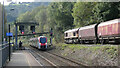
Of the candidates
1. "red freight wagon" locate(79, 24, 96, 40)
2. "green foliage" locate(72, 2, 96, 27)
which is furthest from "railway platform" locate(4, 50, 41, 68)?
"green foliage" locate(72, 2, 96, 27)

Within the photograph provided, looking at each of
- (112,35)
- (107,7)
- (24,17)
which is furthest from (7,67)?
(24,17)

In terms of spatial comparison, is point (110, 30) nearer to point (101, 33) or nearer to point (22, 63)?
point (101, 33)

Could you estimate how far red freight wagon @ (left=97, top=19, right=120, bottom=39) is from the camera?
2117 centimetres

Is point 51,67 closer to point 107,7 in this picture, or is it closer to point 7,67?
point 7,67

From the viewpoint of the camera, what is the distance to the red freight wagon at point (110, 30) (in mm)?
21170

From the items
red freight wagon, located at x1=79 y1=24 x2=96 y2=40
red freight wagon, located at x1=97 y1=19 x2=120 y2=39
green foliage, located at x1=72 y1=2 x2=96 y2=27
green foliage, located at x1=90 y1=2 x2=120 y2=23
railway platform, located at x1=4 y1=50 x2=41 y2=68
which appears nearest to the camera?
railway platform, located at x1=4 y1=50 x2=41 y2=68

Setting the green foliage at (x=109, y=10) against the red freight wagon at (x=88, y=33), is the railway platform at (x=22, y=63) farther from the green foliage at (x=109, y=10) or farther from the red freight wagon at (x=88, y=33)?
the green foliage at (x=109, y=10)

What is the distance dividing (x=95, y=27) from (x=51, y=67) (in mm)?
13860

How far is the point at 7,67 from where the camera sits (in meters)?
14.9

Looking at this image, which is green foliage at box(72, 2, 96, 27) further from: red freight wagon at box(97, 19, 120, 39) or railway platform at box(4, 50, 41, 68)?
railway platform at box(4, 50, 41, 68)

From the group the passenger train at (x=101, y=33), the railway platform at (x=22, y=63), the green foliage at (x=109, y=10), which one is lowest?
the railway platform at (x=22, y=63)

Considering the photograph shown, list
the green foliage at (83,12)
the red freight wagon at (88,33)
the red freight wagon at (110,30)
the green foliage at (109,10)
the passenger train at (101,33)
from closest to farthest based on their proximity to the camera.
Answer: the red freight wagon at (110,30)
the passenger train at (101,33)
the red freight wagon at (88,33)
the green foliage at (109,10)
the green foliage at (83,12)

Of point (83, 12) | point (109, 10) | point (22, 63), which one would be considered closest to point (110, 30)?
point (22, 63)

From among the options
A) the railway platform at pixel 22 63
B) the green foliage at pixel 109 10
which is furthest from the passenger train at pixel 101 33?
the railway platform at pixel 22 63
